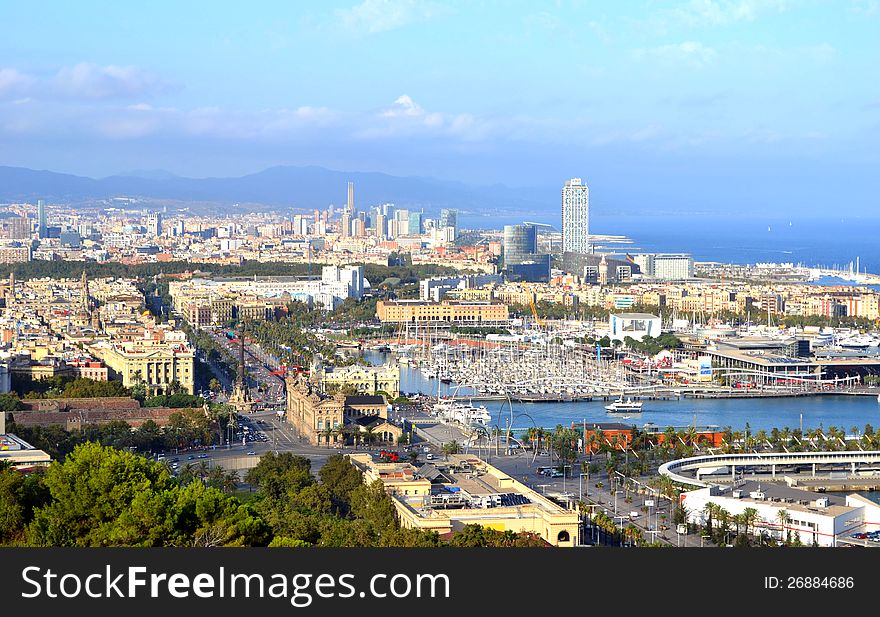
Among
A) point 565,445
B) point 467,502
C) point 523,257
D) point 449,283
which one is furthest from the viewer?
point 523,257

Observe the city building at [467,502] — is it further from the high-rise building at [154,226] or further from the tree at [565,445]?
the high-rise building at [154,226]

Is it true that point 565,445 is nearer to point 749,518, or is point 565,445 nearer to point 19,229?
point 749,518

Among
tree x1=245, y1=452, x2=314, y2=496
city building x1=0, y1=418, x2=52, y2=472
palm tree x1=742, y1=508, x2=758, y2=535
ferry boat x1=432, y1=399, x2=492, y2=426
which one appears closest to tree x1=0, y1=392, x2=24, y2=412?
city building x1=0, y1=418, x2=52, y2=472

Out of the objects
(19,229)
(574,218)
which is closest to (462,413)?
(574,218)

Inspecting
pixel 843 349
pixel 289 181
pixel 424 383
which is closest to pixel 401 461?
pixel 424 383

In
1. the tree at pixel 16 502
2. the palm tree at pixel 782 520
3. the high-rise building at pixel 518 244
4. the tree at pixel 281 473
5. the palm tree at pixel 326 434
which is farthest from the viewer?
the high-rise building at pixel 518 244

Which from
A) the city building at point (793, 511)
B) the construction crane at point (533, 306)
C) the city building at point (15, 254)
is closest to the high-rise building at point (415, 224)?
the city building at point (15, 254)

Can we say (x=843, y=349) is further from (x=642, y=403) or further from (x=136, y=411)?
(x=136, y=411)

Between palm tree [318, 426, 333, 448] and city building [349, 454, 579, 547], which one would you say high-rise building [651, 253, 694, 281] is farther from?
city building [349, 454, 579, 547]
